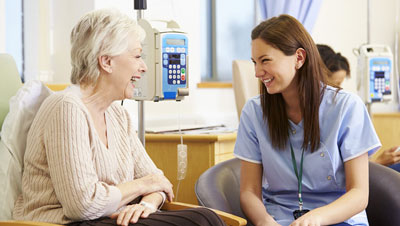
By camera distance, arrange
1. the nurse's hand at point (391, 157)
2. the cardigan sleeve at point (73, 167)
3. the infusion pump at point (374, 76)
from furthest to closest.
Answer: the infusion pump at point (374, 76), the nurse's hand at point (391, 157), the cardigan sleeve at point (73, 167)

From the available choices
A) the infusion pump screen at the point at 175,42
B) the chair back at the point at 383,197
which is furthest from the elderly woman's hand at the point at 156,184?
the chair back at the point at 383,197

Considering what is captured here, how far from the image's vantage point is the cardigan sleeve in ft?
5.46

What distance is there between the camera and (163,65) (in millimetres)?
2445

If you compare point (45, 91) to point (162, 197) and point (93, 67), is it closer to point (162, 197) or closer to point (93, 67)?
point (93, 67)

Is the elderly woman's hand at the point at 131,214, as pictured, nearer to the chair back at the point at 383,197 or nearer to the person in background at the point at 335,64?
the chair back at the point at 383,197

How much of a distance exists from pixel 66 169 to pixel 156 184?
1.25 ft

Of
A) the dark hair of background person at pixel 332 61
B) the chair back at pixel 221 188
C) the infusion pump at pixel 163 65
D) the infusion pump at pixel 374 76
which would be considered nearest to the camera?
the chair back at pixel 221 188

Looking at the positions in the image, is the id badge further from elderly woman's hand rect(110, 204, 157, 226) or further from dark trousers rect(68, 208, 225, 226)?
elderly woman's hand rect(110, 204, 157, 226)

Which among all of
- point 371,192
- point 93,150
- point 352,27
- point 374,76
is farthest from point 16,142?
point 352,27

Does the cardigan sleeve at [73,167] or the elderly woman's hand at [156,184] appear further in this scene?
the elderly woman's hand at [156,184]

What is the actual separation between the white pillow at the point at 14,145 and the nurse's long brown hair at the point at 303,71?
2.64ft

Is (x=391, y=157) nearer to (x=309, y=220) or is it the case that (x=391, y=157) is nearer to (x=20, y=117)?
(x=309, y=220)

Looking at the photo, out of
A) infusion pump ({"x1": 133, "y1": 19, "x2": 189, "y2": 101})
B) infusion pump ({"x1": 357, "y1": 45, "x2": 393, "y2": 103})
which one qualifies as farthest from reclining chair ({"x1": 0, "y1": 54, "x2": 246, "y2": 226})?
infusion pump ({"x1": 357, "y1": 45, "x2": 393, "y2": 103})

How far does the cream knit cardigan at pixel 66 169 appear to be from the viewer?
167 cm
